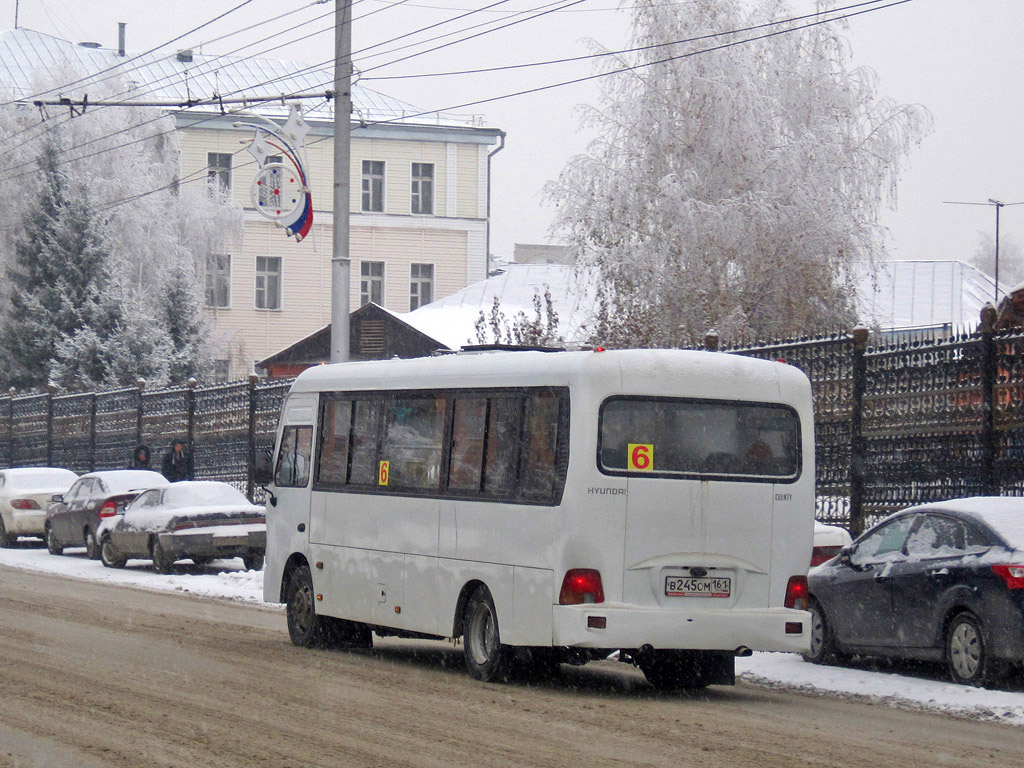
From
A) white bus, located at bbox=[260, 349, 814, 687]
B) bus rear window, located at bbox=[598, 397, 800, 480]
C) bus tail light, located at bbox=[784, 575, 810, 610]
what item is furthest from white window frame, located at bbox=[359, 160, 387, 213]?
bus tail light, located at bbox=[784, 575, 810, 610]

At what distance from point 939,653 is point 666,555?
7.69 ft

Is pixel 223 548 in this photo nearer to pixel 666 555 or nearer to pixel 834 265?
pixel 666 555

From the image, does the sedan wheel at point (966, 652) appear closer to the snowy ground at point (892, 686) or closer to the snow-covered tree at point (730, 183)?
the snowy ground at point (892, 686)

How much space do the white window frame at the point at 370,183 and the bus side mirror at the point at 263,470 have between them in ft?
167

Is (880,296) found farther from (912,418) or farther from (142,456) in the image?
(912,418)

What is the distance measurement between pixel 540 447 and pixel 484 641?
5.21 feet

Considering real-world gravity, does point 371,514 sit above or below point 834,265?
below

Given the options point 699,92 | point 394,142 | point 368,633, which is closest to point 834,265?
point 699,92

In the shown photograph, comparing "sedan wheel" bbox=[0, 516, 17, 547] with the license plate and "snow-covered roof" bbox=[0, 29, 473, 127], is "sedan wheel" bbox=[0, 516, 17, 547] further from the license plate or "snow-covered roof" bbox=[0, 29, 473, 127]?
"snow-covered roof" bbox=[0, 29, 473, 127]

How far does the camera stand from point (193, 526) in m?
23.6

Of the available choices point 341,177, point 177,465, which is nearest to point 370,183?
point 177,465

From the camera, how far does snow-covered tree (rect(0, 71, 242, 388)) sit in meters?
50.0

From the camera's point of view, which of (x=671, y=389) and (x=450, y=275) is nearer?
(x=671, y=389)

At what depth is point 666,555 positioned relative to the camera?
37.0ft
